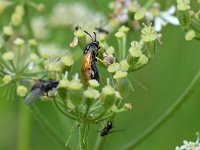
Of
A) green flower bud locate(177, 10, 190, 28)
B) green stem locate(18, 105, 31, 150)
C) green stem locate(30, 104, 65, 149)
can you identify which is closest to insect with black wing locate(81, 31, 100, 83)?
green flower bud locate(177, 10, 190, 28)

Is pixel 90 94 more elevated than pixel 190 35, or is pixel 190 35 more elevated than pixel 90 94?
pixel 190 35

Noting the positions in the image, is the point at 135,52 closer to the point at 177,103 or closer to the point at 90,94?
the point at 90,94

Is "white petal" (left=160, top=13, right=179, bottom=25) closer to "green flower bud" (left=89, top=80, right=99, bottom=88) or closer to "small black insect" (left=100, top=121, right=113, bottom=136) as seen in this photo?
"small black insect" (left=100, top=121, right=113, bottom=136)

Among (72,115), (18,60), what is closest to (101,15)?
(18,60)

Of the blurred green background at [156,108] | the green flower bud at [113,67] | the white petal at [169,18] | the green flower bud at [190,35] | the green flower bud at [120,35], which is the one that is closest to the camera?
the green flower bud at [113,67]

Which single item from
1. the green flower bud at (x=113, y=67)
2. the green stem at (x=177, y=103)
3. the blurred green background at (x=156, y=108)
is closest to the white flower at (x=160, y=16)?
the green stem at (x=177, y=103)

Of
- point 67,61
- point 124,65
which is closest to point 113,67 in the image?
point 124,65

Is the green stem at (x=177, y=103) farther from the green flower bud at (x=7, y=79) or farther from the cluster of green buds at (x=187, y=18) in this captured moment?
the green flower bud at (x=7, y=79)
